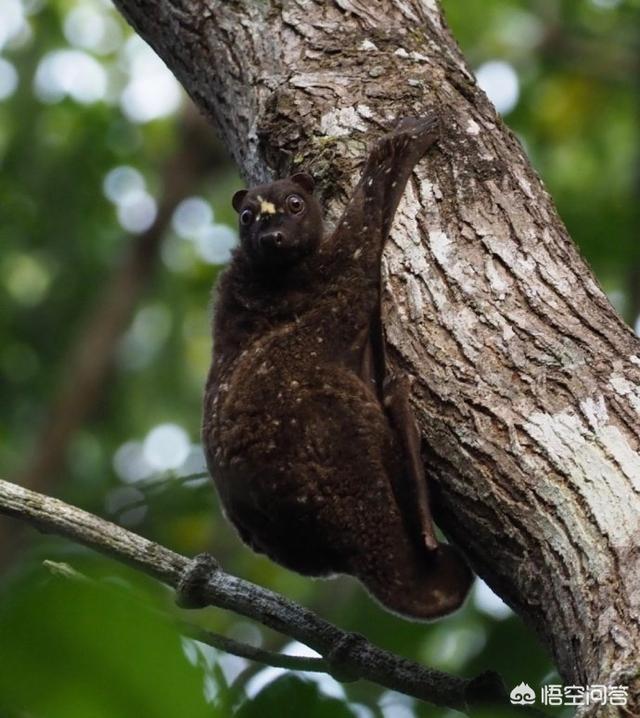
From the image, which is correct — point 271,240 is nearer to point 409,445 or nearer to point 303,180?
point 303,180

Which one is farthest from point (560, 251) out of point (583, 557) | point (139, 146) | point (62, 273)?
point (139, 146)

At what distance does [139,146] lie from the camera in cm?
1206

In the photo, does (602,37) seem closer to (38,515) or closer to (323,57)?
(323,57)

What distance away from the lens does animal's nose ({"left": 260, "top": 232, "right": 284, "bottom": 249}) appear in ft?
14.0

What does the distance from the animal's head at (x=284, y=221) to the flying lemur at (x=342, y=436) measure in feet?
0.10

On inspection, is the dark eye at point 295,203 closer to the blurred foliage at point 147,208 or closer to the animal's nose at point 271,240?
the animal's nose at point 271,240

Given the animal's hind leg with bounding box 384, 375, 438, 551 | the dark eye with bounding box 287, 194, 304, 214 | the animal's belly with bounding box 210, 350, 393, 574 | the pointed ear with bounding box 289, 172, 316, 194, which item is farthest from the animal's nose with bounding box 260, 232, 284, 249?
the animal's hind leg with bounding box 384, 375, 438, 551

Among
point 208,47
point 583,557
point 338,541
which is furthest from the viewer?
point 208,47

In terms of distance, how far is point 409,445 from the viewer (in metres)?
3.42

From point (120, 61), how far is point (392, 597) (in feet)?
34.1

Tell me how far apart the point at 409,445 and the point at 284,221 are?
117 cm

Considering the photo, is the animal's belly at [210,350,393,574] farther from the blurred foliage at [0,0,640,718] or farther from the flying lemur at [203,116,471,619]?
the blurred foliage at [0,0,640,718]

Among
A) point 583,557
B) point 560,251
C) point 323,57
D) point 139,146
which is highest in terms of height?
point 323,57

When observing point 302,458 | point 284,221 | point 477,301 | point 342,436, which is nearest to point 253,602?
point 302,458
